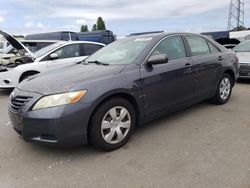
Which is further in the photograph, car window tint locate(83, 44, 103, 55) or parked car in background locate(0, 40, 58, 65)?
parked car in background locate(0, 40, 58, 65)

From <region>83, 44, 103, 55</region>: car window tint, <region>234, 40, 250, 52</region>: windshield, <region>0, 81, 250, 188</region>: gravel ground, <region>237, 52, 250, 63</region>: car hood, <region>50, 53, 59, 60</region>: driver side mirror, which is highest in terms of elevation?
<region>83, 44, 103, 55</region>: car window tint

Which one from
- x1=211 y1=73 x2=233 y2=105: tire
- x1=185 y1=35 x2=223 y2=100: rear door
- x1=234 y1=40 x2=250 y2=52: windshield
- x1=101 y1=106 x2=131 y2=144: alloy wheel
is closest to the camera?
x1=101 y1=106 x2=131 y2=144: alloy wheel

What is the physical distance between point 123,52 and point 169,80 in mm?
843

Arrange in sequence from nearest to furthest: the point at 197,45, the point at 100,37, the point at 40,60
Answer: the point at 197,45 → the point at 40,60 → the point at 100,37

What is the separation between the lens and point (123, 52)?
14.6 feet

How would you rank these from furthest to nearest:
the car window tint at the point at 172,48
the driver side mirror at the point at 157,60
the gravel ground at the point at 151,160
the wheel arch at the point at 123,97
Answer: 1. the car window tint at the point at 172,48
2. the driver side mirror at the point at 157,60
3. the wheel arch at the point at 123,97
4. the gravel ground at the point at 151,160

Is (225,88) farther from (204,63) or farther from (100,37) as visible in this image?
(100,37)

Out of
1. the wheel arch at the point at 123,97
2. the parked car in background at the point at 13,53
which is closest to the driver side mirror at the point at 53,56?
the parked car in background at the point at 13,53

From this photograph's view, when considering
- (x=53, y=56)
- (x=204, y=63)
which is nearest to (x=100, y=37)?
(x=53, y=56)

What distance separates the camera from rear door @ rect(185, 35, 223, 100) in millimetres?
4916

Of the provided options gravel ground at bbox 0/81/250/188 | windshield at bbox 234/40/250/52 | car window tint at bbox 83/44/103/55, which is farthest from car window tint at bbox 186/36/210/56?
windshield at bbox 234/40/250/52

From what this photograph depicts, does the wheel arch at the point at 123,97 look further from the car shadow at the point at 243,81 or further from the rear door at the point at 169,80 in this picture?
the car shadow at the point at 243,81

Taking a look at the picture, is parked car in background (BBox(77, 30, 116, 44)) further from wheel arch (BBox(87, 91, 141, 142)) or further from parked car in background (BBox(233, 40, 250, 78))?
wheel arch (BBox(87, 91, 141, 142))

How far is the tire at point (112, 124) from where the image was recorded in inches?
136
